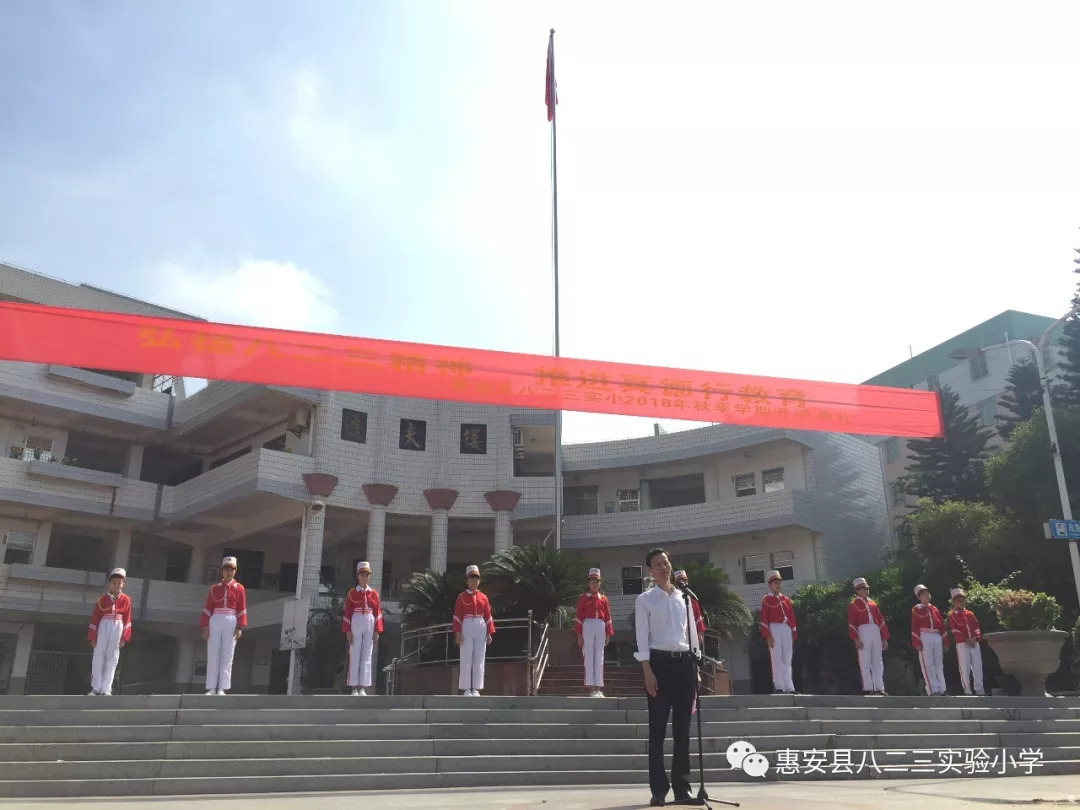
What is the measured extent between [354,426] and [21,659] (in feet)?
39.2

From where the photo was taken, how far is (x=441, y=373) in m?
12.1

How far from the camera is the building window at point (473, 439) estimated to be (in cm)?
A: 2888

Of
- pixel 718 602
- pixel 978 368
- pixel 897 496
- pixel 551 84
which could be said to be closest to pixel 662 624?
pixel 718 602

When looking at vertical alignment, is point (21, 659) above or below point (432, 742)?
above

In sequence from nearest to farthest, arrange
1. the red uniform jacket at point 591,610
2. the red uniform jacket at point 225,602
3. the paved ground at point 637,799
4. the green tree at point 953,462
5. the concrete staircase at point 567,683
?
the paved ground at point 637,799
the red uniform jacket at point 225,602
the red uniform jacket at point 591,610
the concrete staircase at point 567,683
the green tree at point 953,462

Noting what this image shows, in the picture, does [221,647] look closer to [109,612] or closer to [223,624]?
[223,624]

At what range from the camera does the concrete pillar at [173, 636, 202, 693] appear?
28.0 metres

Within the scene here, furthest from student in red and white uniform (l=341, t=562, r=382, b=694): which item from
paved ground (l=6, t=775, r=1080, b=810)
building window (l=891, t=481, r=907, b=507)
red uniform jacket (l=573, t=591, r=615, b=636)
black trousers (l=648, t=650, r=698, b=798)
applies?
building window (l=891, t=481, r=907, b=507)

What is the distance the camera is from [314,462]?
86.1 ft

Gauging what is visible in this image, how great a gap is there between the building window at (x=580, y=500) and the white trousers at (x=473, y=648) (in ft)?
69.0

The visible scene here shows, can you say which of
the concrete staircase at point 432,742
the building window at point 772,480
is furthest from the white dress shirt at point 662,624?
the building window at point 772,480

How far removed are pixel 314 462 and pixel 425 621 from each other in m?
10.2

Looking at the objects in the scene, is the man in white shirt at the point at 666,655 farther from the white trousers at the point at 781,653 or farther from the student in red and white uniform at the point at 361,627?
the white trousers at the point at 781,653

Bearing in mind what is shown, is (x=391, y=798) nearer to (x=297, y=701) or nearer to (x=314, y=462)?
(x=297, y=701)
